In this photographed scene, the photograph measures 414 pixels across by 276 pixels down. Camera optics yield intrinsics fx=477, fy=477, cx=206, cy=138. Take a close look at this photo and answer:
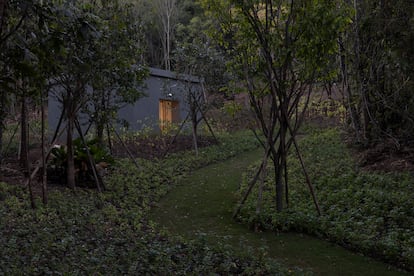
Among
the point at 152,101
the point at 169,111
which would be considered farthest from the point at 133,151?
the point at 169,111

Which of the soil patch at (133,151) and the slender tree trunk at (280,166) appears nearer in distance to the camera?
the slender tree trunk at (280,166)

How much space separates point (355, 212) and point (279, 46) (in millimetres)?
2912

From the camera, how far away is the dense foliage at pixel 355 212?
5.98 metres

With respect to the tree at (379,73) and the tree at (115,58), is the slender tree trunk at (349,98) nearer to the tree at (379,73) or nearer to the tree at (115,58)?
the tree at (379,73)

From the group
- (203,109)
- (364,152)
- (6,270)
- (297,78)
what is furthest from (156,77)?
(6,270)

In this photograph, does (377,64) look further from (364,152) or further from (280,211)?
(280,211)

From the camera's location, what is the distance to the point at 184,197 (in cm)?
1038

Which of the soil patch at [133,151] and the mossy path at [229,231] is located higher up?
the soil patch at [133,151]

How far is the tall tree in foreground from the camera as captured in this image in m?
7.52

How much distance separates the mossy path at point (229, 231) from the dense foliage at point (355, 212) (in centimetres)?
20

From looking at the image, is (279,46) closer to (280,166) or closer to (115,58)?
(280,166)

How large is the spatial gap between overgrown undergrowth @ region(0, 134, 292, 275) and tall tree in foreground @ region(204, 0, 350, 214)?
2.53 m

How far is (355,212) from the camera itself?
7254 mm

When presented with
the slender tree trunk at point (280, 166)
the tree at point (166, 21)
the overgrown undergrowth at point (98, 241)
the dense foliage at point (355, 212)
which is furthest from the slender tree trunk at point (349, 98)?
the tree at point (166, 21)
